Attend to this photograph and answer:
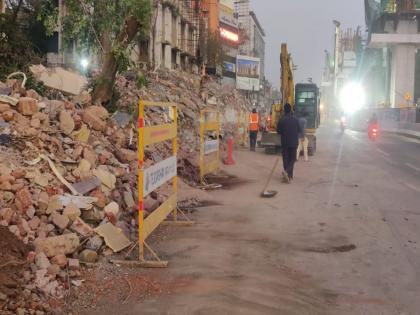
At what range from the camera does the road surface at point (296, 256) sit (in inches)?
207

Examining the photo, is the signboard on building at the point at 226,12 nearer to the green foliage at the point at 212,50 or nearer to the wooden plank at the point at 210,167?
the green foliage at the point at 212,50

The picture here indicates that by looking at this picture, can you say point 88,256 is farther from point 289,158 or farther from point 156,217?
point 289,158

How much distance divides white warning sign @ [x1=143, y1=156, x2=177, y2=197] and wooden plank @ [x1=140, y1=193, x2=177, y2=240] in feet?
1.20

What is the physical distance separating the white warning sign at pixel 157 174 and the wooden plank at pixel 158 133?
348 millimetres

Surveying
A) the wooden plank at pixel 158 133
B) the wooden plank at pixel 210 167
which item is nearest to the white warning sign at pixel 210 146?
the wooden plank at pixel 210 167

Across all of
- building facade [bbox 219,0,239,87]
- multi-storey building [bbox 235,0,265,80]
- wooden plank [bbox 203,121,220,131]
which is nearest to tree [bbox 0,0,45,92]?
wooden plank [bbox 203,121,220,131]

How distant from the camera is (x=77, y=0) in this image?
577 inches

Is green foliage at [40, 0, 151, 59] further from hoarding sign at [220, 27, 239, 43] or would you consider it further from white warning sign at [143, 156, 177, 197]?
hoarding sign at [220, 27, 239, 43]

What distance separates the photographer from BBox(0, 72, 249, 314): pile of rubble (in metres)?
5.51

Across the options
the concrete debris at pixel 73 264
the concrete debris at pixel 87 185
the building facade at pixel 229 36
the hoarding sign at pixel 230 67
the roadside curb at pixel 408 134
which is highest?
the building facade at pixel 229 36

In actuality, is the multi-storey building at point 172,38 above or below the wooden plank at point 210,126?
above

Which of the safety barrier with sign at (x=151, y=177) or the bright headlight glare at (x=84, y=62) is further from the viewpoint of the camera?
the bright headlight glare at (x=84, y=62)

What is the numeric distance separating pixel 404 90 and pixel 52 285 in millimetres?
60113

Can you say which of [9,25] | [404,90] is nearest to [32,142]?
[9,25]
